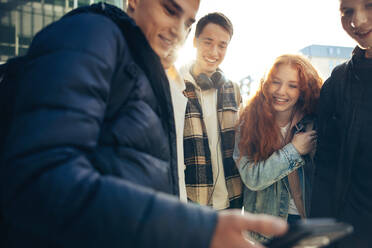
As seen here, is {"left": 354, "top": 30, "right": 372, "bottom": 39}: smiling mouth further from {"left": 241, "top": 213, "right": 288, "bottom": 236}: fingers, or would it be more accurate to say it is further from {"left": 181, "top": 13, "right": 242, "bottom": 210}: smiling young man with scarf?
{"left": 241, "top": 213, "right": 288, "bottom": 236}: fingers

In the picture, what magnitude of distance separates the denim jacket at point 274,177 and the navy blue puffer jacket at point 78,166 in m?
1.86

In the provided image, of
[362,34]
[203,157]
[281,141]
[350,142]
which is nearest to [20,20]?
[203,157]

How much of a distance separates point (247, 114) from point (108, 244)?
2413 millimetres

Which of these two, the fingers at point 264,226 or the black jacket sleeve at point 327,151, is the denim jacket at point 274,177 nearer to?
the black jacket sleeve at point 327,151

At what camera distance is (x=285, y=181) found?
2.59 m

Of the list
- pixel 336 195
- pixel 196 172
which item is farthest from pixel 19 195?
pixel 196 172

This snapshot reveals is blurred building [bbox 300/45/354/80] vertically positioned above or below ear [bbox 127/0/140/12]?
above

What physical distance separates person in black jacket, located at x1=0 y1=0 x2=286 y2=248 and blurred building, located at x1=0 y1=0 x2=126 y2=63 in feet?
51.7

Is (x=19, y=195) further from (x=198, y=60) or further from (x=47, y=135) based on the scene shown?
(x=198, y=60)

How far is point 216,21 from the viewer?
3.05 meters

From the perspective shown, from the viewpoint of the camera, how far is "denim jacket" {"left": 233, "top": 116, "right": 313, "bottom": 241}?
242cm

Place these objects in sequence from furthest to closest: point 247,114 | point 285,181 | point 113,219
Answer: point 247,114 → point 285,181 → point 113,219

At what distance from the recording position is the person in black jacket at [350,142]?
185 centimetres

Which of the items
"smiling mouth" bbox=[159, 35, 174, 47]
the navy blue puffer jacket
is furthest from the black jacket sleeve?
the navy blue puffer jacket
